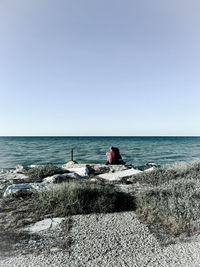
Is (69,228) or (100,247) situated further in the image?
(69,228)

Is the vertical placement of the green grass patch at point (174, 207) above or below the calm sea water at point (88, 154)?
above

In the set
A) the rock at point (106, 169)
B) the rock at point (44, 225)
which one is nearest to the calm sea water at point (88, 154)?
the rock at point (106, 169)

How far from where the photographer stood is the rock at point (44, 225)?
13.8 feet

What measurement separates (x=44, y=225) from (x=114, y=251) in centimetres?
158

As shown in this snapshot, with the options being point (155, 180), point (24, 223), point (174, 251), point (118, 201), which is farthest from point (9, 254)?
point (155, 180)

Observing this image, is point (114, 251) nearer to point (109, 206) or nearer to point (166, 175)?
point (109, 206)

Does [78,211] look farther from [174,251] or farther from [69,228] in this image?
[174,251]

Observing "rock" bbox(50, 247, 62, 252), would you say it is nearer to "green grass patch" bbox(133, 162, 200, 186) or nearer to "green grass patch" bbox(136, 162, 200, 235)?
"green grass patch" bbox(136, 162, 200, 235)

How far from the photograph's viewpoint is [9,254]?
10.9 ft

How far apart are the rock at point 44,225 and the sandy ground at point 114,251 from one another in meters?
0.36

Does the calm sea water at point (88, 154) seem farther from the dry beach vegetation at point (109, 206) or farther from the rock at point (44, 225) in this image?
the rock at point (44, 225)

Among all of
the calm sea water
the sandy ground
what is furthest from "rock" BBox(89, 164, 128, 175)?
the calm sea water

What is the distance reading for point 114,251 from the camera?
343 cm

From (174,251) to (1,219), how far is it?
132 inches
